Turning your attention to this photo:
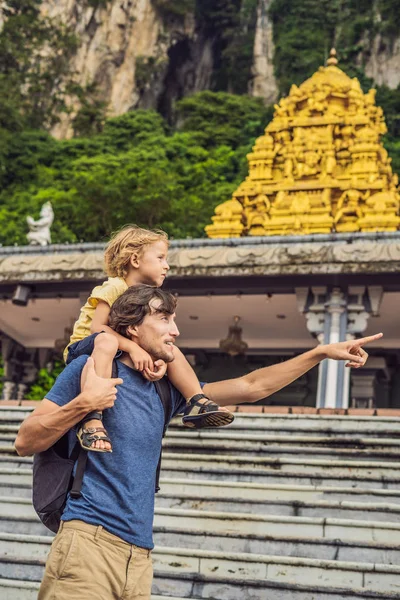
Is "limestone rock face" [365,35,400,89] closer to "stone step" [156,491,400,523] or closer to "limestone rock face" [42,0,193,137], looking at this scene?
"limestone rock face" [42,0,193,137]

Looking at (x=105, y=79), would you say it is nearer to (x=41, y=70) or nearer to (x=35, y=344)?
(x=41, y=70)

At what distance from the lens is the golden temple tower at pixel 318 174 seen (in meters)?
18.1

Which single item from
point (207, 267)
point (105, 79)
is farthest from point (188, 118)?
point (207, 267)

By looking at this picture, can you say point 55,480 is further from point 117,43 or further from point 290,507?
point 117,43

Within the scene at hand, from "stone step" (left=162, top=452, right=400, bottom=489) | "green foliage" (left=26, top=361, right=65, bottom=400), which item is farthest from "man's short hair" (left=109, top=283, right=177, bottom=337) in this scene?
"green foliage" (left=26, top=361, right=65, bottom=400)

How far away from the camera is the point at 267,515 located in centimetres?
623

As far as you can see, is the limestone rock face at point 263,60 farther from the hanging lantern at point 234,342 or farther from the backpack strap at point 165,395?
the backpack strap at point 165,395

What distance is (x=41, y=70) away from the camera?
47.3 meters

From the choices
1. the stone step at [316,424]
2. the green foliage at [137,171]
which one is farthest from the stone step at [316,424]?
the green foliage at [137,171]

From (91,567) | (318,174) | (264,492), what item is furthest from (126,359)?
(318,174)

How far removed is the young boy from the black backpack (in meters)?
0.09

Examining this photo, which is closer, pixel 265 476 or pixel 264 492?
pixel 264 492

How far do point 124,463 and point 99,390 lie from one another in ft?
0.81

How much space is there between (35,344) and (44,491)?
46.7ft
